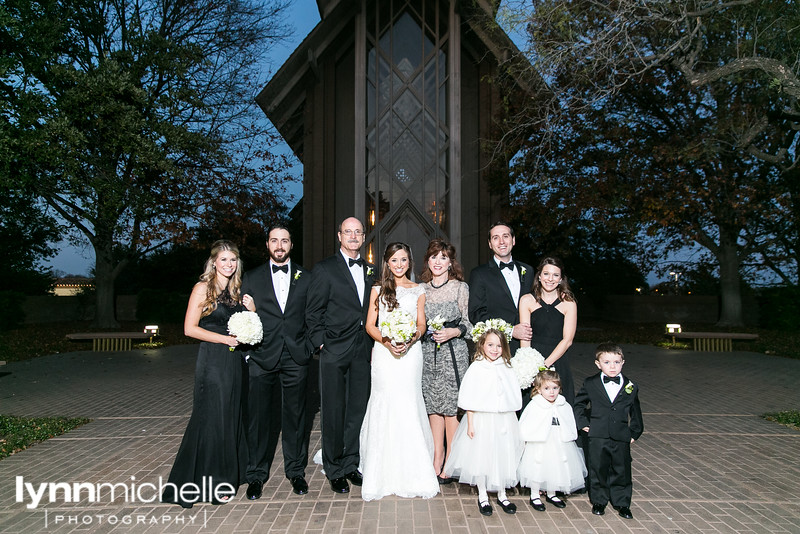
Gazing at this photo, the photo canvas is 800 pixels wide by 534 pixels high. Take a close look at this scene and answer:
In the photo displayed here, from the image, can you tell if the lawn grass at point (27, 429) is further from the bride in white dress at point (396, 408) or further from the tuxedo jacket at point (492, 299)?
the tuxedo jacket at point (492, 299)

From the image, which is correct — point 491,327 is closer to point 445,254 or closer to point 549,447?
point 445,254

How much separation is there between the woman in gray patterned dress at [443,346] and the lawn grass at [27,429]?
5.04 meters

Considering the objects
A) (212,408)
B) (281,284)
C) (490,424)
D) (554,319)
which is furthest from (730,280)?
(212,408)

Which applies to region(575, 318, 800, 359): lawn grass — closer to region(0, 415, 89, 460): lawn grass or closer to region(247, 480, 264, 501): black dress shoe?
region(247, 480, 264, 501): black dress shoe

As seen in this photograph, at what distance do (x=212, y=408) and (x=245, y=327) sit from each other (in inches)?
31.6

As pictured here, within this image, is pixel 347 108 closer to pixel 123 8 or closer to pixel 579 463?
pixel 123 8

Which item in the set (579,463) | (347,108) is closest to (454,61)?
(347,108)

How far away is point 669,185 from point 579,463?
542 inches

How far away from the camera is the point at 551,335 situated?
4621 mm

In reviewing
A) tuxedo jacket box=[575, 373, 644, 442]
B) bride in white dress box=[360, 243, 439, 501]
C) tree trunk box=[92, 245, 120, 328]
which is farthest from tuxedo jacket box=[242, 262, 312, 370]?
tree trunk box=[92, 245, 120, 328]

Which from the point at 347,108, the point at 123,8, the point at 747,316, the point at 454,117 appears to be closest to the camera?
the point at 454,117

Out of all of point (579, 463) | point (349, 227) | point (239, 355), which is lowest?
point (579, 463)

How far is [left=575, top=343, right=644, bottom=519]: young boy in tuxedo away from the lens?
4152mm

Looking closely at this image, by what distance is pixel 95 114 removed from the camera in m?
13.6
